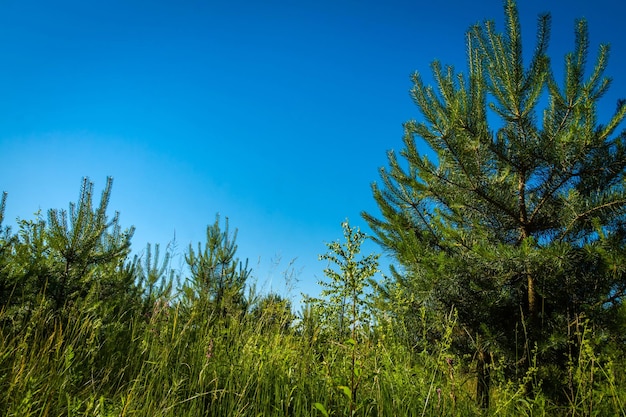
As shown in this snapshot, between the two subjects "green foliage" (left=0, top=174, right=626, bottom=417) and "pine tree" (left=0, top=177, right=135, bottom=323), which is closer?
"green foliage" (left=0, top=174, right=626, bottom=417)

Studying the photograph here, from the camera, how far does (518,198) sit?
5.36m

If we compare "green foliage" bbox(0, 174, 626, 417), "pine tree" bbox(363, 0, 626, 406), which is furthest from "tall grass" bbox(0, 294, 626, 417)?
"pine tree" bbox(363, 0, 626, 406)

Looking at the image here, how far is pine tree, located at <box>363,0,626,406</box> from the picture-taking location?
15.0 ft

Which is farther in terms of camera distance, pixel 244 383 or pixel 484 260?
pixel 484 260

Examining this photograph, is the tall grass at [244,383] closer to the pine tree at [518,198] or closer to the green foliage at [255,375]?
the green foliage at [255,375]

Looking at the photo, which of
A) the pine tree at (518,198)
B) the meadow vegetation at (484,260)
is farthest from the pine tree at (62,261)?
the pine tree at (518,198)

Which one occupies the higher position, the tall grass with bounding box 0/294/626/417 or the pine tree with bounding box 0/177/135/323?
the pine tree with bounding box 0/177/135/323

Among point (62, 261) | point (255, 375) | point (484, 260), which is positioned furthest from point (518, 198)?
point (62, 261)

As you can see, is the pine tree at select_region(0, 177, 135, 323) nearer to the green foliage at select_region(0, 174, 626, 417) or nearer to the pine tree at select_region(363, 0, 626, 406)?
the green foliage at select_region(0, 174, 626, 417)

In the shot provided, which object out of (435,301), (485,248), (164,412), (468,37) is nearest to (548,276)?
(485,248)

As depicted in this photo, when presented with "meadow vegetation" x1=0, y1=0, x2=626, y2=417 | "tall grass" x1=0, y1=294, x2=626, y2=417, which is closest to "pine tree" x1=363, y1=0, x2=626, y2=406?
"meadow vegetation" x1=0, y1=0, x2=626, y2=417

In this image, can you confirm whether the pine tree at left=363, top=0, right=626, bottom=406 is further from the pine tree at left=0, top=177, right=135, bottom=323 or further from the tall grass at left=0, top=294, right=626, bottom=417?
the pine tree at left=0, top=177, right=135, bottom=323

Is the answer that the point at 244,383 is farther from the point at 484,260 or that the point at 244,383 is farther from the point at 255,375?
the point at 484,260

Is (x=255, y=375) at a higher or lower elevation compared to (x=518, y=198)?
lower
